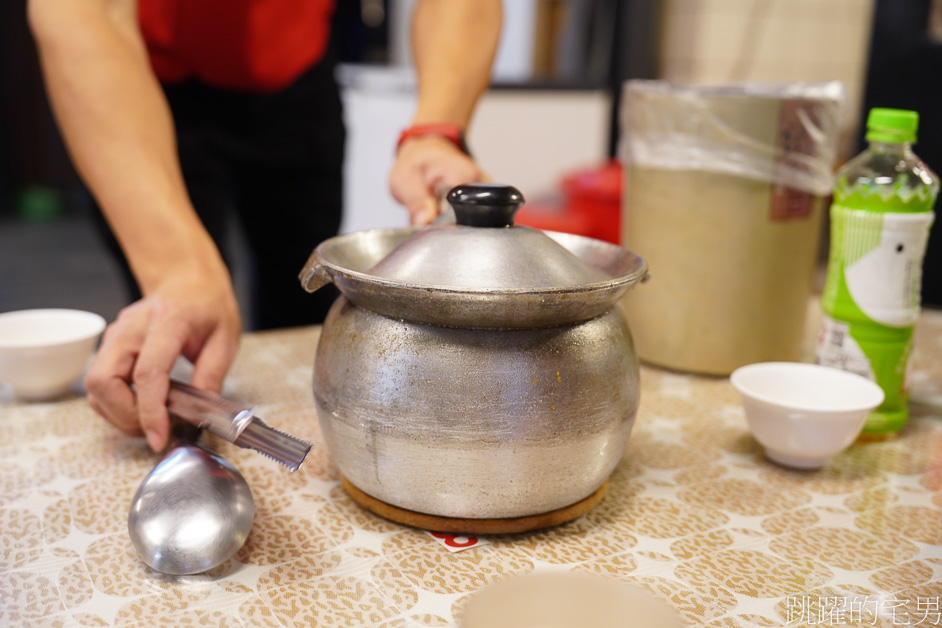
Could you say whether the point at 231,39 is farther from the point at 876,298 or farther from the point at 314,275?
the point at 876,298

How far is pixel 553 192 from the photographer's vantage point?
3510 mm

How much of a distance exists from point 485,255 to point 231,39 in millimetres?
995

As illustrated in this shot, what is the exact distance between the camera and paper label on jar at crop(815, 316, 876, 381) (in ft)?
3.32

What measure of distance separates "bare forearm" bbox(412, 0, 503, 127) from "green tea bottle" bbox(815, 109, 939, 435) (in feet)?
2.17

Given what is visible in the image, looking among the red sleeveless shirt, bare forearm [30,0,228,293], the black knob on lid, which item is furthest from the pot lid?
the red sleeveless shirt

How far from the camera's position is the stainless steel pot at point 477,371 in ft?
2.24

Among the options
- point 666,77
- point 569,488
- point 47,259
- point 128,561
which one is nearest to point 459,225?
point 569,488

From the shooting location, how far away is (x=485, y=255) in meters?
0.72

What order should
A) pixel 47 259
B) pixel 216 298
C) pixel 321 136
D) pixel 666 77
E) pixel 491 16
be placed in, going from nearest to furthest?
pixel 216 298
pixel 491 16
pixel 321 136
pixel 666 77
pixel 47 259

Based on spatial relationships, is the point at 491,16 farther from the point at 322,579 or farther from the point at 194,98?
the point at 322,579

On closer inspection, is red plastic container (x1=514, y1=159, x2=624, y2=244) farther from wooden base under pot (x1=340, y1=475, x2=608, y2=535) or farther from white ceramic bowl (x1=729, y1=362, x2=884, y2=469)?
wooden base under pot (x1=340, y1=475, x2=608, y2=535)

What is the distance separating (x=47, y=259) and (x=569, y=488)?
15.9ft

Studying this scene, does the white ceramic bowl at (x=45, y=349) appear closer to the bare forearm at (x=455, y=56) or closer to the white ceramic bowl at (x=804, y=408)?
the bare forearm at (x=455, y=56)

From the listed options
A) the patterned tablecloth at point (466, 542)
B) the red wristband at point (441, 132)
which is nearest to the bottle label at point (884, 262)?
the patterned tablecloth at point (466, 542)
